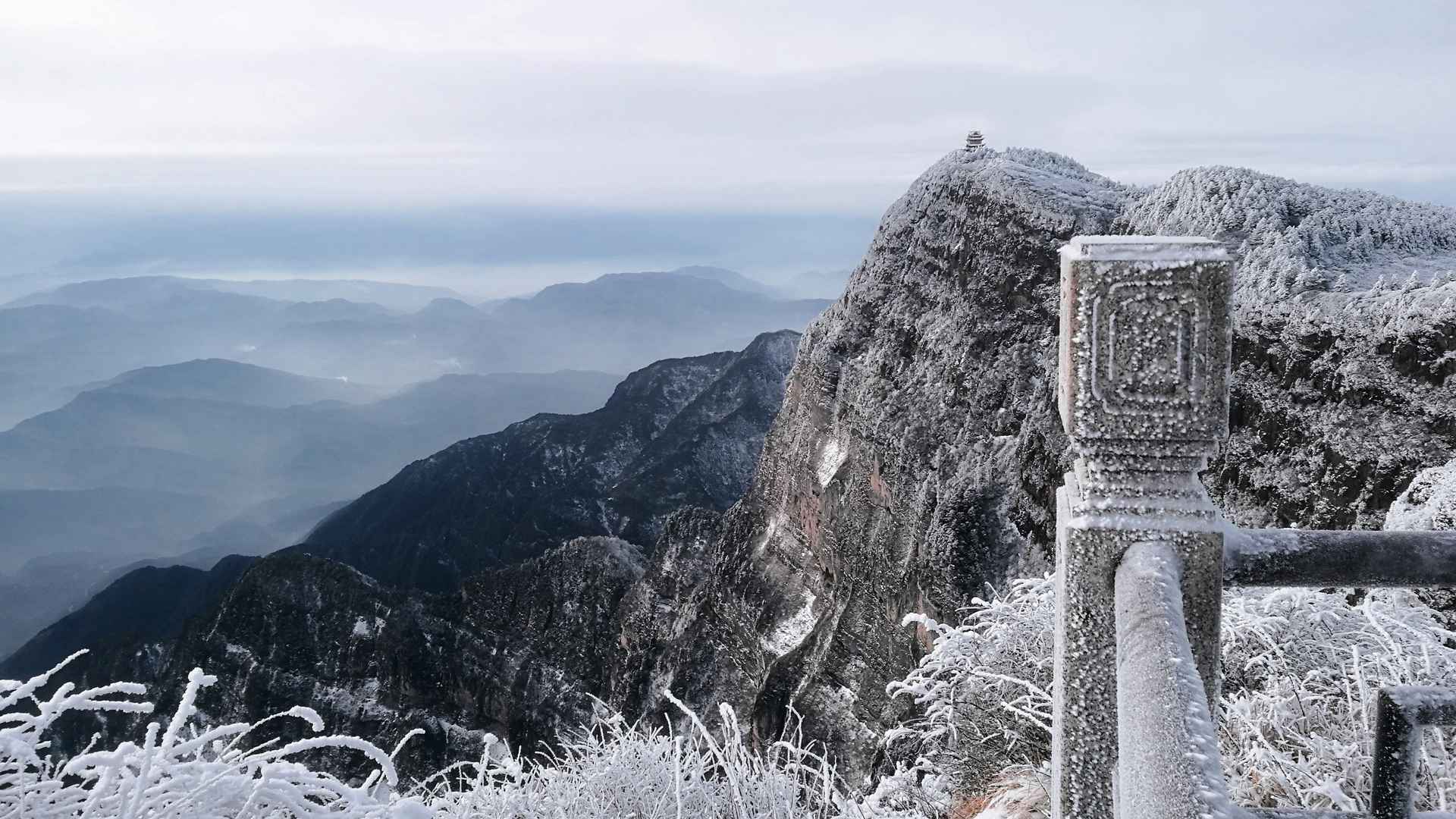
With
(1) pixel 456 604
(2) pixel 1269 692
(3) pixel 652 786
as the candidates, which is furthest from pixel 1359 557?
(1) pixel 456 604

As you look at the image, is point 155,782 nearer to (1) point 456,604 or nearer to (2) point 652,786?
(2) point 652,786

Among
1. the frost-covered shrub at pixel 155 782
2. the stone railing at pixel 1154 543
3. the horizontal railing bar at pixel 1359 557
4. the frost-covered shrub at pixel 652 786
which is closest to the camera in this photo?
the stone railing at pixel 1154 543

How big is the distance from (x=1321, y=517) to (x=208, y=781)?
318 inches

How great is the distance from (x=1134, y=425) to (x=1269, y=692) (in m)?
2.51

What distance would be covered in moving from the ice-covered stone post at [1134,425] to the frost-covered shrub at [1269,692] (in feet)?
3.41

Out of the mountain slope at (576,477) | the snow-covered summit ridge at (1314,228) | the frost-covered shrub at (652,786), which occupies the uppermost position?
the snow-covered summit ridge at (1314,228)

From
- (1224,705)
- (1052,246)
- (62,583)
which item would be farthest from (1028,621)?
(62,583)

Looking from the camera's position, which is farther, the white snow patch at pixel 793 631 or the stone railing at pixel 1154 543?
the white snow patch at pixel 793 631

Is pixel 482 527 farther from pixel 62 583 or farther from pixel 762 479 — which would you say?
pixel 62 583

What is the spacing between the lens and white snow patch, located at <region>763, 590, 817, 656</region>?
1994 cm

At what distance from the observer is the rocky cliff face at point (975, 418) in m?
7.32

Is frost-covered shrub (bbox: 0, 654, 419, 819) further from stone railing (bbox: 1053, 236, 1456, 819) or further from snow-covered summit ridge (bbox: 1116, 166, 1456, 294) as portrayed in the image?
snow-covered summit ridge (bbox: 1116, 166, 1456, 294)

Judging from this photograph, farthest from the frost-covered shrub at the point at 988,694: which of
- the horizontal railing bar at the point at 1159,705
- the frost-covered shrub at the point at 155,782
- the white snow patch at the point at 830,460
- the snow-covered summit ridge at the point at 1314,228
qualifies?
the white snow patch at the point at 830,460

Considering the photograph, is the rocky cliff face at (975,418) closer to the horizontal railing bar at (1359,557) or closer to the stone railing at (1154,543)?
the stone railing at (1154,543)
